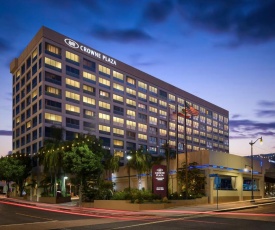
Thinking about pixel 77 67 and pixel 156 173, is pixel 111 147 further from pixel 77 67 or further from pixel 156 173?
pixel 156 173

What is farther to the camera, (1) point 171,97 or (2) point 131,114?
(1) point 171,97

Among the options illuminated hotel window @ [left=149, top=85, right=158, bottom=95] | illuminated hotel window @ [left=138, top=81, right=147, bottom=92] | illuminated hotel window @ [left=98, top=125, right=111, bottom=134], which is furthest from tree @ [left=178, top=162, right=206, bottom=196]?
illuminated hotel window @ [left=149, top=85, right=158, bottom=95]

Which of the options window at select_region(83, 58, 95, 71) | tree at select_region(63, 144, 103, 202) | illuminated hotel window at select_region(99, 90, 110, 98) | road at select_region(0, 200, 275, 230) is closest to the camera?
road at select_region(0, 200, 275, 230)

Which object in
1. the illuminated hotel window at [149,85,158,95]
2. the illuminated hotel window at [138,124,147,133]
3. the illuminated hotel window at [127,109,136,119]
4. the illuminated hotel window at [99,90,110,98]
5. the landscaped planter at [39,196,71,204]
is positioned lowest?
the landscaped planter at [39,196,71,204]

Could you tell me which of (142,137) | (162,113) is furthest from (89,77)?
(162,113)

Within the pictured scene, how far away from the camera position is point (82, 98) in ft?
322

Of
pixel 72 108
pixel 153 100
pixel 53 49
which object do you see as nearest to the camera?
pixel 53 49

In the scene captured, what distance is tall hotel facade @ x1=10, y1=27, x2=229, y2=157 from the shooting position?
296ft

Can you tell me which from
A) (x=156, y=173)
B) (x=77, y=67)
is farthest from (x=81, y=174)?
(x=77, y=67)

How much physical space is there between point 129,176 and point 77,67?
38892 mm

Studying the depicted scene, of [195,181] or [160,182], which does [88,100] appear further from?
[160,182]

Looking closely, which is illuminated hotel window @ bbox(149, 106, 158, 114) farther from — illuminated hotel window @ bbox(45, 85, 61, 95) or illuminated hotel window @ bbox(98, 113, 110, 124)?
illuminated hotel window @ bbox(45, 85, 61, 95)

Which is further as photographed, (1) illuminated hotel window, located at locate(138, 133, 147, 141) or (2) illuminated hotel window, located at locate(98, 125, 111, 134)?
(1) illuminated hotel window, located at locate(138, 133, 147, 141)

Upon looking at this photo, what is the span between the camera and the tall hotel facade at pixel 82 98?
90312 mm
